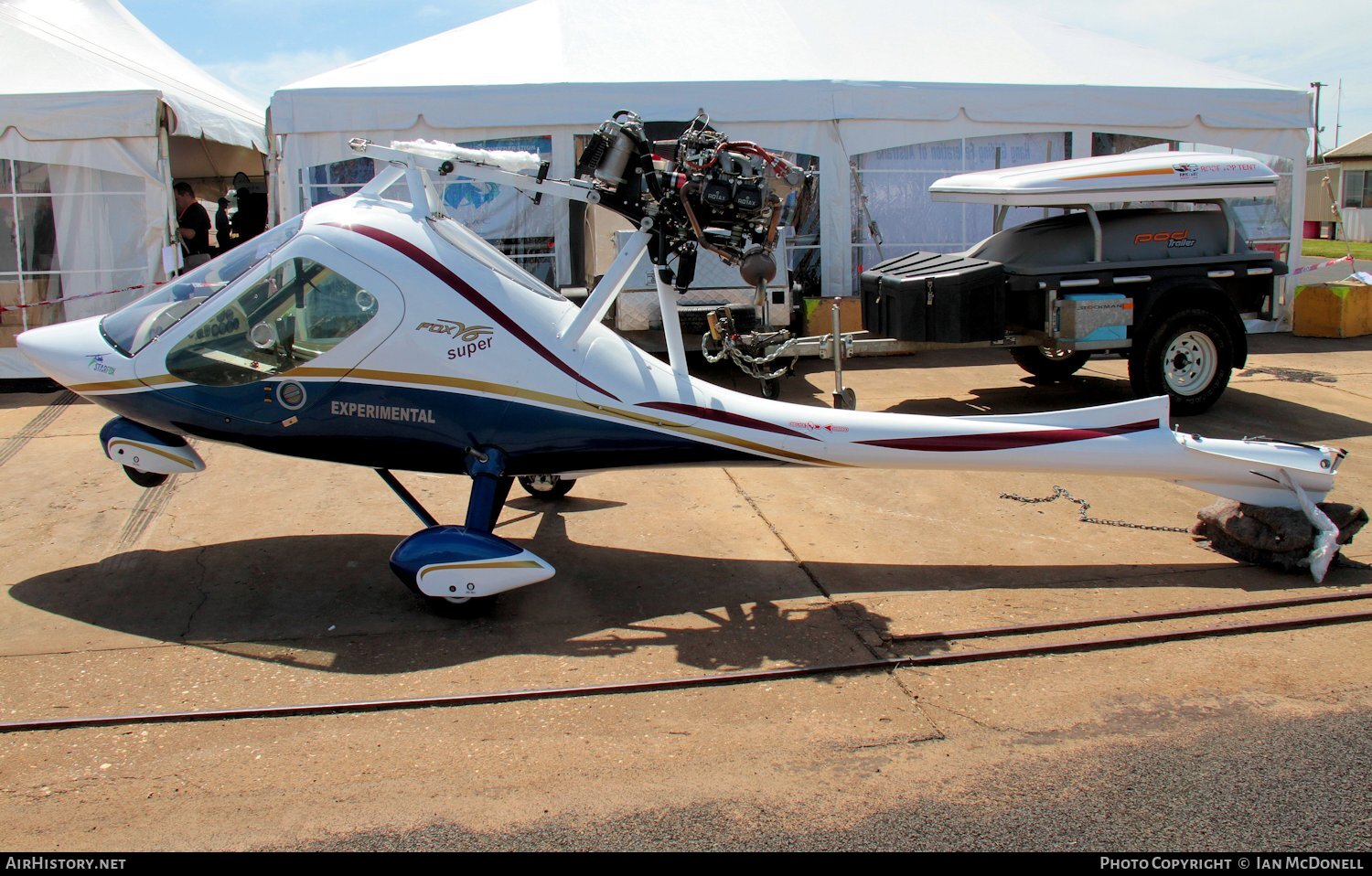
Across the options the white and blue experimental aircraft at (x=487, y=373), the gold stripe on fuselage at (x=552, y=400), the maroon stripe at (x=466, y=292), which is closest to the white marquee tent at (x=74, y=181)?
the white and blue experimental aircraft at (x=487, y=373)

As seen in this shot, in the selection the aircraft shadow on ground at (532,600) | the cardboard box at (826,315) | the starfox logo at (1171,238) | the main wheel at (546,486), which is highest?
the starfox logo at (1171,238)

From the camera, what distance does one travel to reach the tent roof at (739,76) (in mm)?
13398

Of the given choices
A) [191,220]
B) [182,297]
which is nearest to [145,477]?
[182,297]

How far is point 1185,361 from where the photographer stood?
10.5 metres

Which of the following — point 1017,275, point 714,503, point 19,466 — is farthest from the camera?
point 1017,275

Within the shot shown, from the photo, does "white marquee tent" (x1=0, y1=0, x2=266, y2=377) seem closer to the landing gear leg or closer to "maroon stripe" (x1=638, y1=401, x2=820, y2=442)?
the landing gear leg

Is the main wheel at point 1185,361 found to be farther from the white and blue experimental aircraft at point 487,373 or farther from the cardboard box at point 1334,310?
the cardboard box at point 1334,310

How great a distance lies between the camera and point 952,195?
34.5 ft

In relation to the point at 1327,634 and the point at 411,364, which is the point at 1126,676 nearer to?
the point at 1327,634

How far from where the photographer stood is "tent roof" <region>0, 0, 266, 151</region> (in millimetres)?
12070

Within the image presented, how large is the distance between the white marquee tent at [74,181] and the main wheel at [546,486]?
7398 millimetres

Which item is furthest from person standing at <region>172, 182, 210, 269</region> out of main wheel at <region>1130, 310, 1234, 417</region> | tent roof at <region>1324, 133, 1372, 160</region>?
tent roof at <region>1324, 133, 1372, 160</region>

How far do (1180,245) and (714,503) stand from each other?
19.5 ft

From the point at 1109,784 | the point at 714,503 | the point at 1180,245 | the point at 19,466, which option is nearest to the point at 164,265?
the point at 19,466
